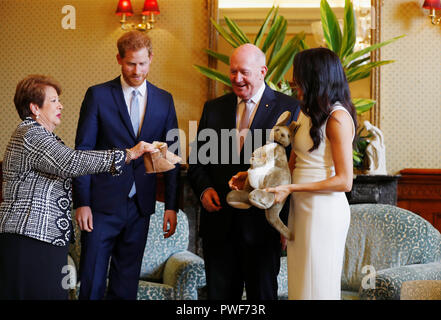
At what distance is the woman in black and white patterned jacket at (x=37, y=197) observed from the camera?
2064 millimetres

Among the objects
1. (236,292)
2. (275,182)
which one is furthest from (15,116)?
(275,182)

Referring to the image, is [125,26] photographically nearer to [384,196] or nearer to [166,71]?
[166,71]

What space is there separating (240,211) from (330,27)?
2.78 m

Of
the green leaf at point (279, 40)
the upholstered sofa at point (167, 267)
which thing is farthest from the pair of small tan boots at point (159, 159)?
the green leaf at point (279, 40)

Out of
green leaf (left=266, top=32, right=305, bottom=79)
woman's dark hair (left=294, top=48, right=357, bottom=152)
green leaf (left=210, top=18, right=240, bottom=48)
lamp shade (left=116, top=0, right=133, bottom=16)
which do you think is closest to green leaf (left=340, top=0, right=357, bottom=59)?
green leaf (left=266, top=32, right=305, bottom=79)

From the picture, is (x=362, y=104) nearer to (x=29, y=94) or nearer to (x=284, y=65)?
(x=284, y=65)

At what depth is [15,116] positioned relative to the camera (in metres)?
5.32

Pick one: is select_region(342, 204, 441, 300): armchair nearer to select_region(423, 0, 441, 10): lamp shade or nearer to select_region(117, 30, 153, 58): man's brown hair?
select_region(117, 30, 153, 58): man's brown hair

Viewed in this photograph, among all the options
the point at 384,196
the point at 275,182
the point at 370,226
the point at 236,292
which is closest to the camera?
the point at 275,182

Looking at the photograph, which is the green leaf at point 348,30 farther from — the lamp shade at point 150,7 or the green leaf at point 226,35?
the lamp shade at point 150,7

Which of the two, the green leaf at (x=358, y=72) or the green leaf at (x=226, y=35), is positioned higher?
the green leaf at (x=226, y=35)

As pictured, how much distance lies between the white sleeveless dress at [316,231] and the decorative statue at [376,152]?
2.91m

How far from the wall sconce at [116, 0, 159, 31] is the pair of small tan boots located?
3069 millimetres
